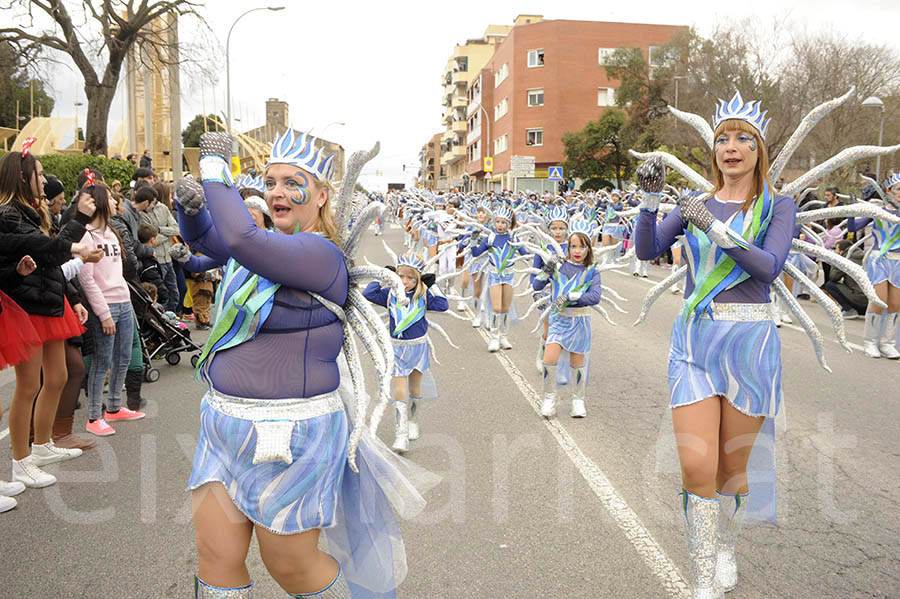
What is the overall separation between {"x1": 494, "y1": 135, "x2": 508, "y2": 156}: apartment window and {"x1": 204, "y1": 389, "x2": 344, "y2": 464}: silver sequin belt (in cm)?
6393

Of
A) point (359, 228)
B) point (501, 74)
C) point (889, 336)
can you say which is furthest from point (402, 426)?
point (501, 74)

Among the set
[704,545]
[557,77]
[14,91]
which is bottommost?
[704,545]

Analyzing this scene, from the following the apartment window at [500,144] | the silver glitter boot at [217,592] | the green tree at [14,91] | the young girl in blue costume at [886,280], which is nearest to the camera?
the silver glitter boot at [217,592]

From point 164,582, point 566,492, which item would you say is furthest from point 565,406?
point 164,582

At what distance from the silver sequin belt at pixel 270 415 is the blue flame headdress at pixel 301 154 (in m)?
0.83

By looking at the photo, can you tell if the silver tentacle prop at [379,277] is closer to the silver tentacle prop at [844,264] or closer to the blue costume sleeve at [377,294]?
the silver tentacle prop at [844,264]

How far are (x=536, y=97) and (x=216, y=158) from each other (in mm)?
60979

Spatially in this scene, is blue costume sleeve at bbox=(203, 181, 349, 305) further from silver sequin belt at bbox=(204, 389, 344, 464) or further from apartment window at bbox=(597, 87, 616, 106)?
apartment window at bbox=(597, 87, 616, 106)

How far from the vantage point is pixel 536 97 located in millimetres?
60625

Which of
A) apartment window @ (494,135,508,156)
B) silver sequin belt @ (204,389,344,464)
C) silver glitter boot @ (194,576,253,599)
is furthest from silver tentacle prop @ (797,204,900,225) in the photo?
apartment window @ (494,135,508,156)

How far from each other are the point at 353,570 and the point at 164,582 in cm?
138

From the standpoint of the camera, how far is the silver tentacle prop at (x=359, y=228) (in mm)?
2820

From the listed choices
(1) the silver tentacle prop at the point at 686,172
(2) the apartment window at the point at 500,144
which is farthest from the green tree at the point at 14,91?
(2) the apartment window at the point at 500,144

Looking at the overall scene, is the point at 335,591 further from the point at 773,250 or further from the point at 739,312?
the point at 773,250
